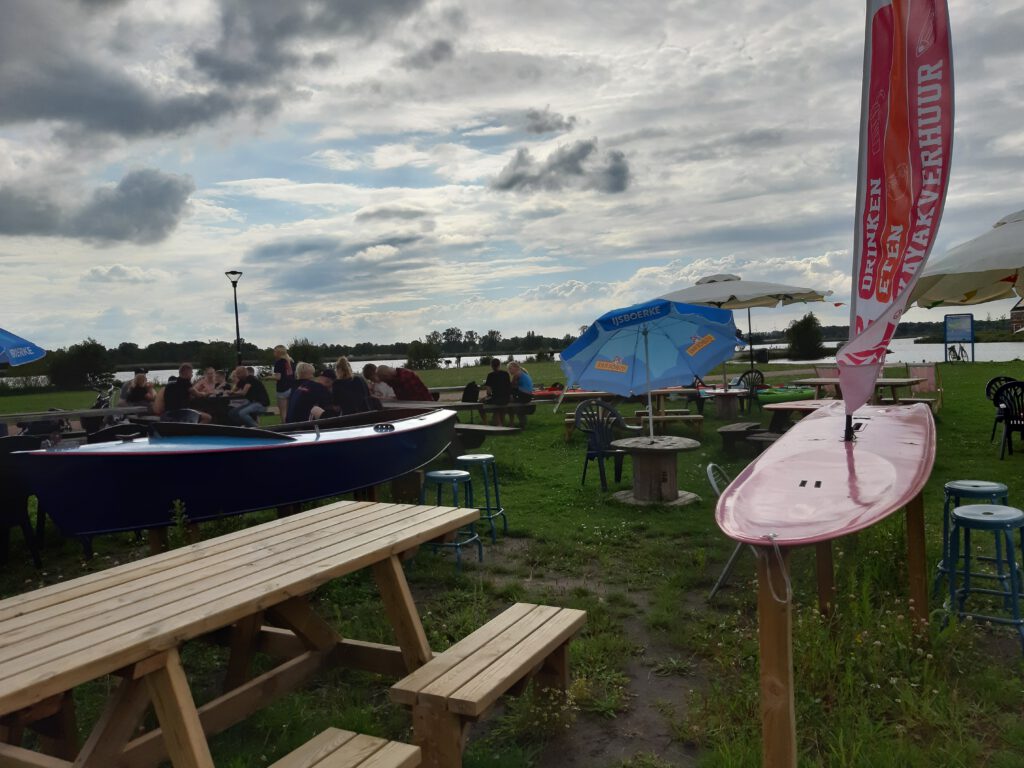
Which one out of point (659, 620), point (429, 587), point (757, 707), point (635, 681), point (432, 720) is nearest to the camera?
point (432, 720)

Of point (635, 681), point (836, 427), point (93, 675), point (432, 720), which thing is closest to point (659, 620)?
point (635, 681)

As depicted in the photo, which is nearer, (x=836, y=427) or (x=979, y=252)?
(x=836, y=427)

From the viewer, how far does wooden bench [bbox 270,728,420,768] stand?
247 cm

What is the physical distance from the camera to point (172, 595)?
2.67 meters

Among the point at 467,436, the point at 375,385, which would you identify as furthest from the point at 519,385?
the point at 467,436

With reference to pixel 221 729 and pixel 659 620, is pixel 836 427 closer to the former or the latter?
pixel 659 620

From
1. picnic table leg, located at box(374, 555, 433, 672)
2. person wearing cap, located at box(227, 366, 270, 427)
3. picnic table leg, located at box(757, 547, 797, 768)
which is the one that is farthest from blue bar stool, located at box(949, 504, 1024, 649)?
person wearing cap, located at box(227, 366, 270, 427)

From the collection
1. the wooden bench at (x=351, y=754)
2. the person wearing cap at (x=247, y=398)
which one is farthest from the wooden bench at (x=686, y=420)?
the wooden bench at (x=351, y=754)

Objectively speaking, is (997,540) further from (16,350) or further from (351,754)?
(16,350)

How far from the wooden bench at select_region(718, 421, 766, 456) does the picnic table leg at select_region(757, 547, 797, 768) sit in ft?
26.2

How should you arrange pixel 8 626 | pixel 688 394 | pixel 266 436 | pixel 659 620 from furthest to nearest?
pixel 688 394 < pixel 266 436 < pixel 659 620 < pixel 8 626

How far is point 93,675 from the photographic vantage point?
6.86 ft

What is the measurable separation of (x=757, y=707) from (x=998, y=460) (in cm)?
762

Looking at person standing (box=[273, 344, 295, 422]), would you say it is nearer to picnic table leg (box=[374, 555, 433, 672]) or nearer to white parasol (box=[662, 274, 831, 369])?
white parasol (box=[662, 274, 831, 369])
